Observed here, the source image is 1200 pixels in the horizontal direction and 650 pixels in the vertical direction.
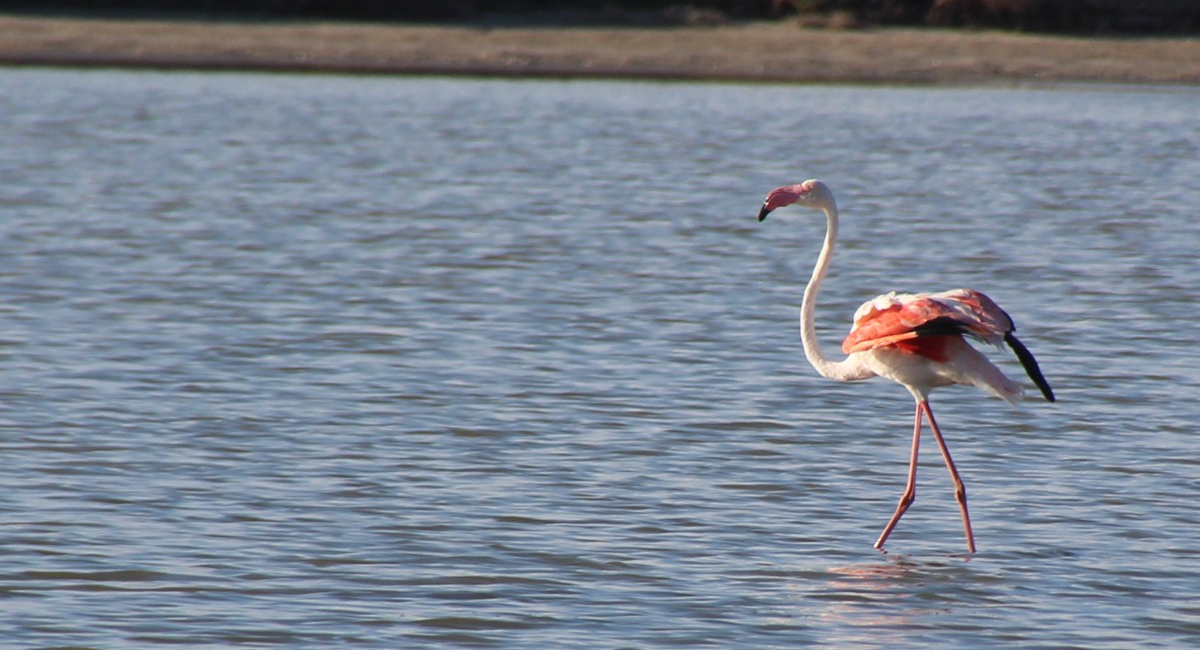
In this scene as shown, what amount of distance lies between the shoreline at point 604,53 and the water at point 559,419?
34.8 ft

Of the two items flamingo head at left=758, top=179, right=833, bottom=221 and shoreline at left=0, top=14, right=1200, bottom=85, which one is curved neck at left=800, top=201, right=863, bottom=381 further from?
shoreline at left=0, top=14, right=1200, bottom=85

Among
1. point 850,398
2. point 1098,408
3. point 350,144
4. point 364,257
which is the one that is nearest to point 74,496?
point 850,398

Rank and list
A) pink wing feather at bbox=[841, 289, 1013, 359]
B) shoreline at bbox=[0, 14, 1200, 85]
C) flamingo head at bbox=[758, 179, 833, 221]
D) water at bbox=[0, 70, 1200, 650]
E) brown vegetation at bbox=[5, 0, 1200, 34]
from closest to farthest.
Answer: water at bbox=[0, 70, 1200, 650], pink wing feather at bbox=[841, 289, 1013, 359], flamingo head at bbox=[758, 179, 833, 221], shoreline at bbox=[0, 14, 1200, 85], brown vegetation at bbox=[5, 0, 1200, 34]

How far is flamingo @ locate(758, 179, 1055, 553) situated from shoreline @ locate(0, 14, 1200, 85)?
24.1m

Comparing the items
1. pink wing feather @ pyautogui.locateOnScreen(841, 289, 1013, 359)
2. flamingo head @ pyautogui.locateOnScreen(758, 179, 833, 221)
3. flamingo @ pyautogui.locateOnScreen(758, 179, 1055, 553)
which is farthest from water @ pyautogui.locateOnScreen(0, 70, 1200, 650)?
flamingo head @ pyautogui.locateOnScreen(758, 179, 833, 221)

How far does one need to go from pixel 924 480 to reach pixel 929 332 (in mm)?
1765

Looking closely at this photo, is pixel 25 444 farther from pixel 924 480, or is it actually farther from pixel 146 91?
pixel 146 91

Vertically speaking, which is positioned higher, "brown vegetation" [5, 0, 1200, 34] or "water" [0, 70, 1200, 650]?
"water" [0, 70, 1200, 650]

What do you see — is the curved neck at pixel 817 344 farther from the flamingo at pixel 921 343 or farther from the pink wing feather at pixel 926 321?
the pink wing feather at pixel 926 321

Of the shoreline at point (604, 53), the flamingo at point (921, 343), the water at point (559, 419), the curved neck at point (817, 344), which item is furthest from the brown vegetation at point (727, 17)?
the flamingo at point (921, 343)

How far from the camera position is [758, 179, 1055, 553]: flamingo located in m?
6.98

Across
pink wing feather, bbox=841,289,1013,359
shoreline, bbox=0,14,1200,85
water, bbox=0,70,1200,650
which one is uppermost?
pink wing feather, bbox=841,289,1013,359

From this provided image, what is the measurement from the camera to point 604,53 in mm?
32531

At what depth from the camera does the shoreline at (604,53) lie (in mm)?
31656
